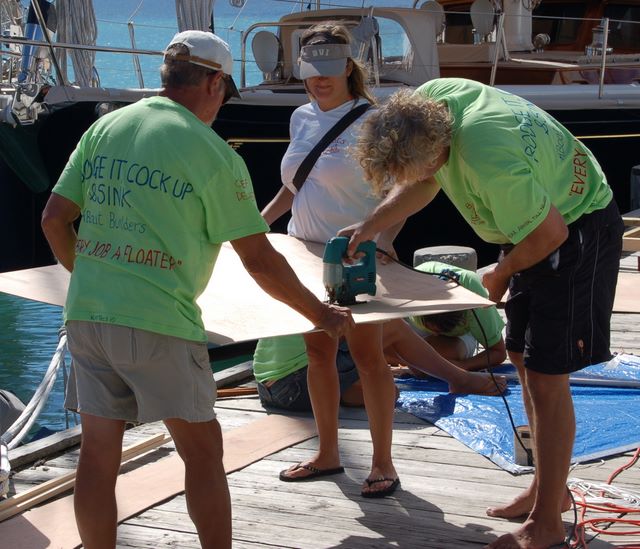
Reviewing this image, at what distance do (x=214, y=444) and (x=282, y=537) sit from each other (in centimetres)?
79

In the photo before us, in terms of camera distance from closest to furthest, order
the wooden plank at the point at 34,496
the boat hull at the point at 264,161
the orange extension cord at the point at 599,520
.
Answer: the orange extension cord at the point at 599,520
the wooden plank at the point at 34,496
the boat hull at the point at 264,161

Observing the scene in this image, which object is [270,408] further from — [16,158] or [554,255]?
[16,158]

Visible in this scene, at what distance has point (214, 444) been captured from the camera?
9.87 feet

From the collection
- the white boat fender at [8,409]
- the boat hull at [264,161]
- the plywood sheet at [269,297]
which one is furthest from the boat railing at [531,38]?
the plywood sheet at [269,297]

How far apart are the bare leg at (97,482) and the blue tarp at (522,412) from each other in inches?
70.9

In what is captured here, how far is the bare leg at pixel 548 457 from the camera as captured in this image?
11.0 feet

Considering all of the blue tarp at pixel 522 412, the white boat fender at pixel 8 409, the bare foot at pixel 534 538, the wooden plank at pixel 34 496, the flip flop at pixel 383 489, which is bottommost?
the white boat fender at pixel 8 409

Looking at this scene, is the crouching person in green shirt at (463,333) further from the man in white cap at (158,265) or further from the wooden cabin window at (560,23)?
the wooden cabin window at (560,23)

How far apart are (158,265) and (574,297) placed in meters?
1.32

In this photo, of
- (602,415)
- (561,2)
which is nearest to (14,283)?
(602,415)

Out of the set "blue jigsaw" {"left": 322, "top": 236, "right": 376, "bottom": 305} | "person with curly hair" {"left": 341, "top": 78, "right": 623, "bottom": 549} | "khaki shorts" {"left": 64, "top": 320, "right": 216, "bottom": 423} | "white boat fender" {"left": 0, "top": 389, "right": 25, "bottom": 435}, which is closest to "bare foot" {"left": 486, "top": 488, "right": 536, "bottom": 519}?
"person with curly hair" {"left": 341, "top": 78, "right": 623, "bottom": 549}

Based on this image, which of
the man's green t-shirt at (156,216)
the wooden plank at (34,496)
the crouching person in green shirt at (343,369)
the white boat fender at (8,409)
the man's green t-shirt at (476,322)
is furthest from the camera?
the white boat fender at (8,409)

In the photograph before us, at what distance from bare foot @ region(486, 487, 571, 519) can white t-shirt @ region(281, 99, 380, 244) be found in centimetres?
121

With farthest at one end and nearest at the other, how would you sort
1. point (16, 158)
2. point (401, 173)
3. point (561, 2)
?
point (561, 2)
point (16, 158)
point (401, 173)
